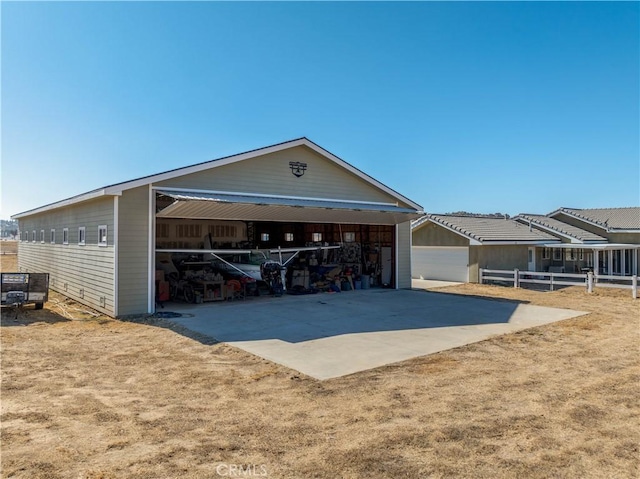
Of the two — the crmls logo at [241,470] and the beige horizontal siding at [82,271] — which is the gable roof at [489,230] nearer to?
the beige horizontal siding at [82,271]

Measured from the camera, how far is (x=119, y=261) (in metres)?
11.4

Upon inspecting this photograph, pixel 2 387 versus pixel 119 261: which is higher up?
pixel 119 261

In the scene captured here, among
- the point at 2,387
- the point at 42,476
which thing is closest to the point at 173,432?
→ the point at 42,476

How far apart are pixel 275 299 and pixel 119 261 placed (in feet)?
16.2

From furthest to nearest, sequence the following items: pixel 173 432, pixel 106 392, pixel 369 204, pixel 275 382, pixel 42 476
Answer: pixel 369 204 < pixel 275 382 < pixel 106 392 < pixel 173 432 < pixel 42 476

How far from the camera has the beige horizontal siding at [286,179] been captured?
520 inches

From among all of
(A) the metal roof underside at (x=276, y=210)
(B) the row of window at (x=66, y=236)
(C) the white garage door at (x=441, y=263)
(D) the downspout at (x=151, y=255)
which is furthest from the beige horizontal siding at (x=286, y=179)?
(C) the white garage door at (x=441, y=263)

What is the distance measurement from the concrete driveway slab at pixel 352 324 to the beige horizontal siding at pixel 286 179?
3.54m

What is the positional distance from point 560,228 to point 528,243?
4617mm

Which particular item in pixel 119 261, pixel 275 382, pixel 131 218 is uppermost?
pixel 131 218

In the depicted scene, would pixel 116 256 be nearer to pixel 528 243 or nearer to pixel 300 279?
pixel 300 279

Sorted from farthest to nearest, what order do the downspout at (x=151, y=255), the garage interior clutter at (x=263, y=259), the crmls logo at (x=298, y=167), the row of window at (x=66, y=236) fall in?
the crmls logo at (x=298, y=167) < the garage interior clutter at (x=263, y=259) < the row of window at (x=66, y=236) < the downspout at (x=151, y=255)

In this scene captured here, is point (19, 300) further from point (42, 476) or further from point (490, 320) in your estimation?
point (490, 320)

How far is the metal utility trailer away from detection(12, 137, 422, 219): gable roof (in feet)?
8.32
